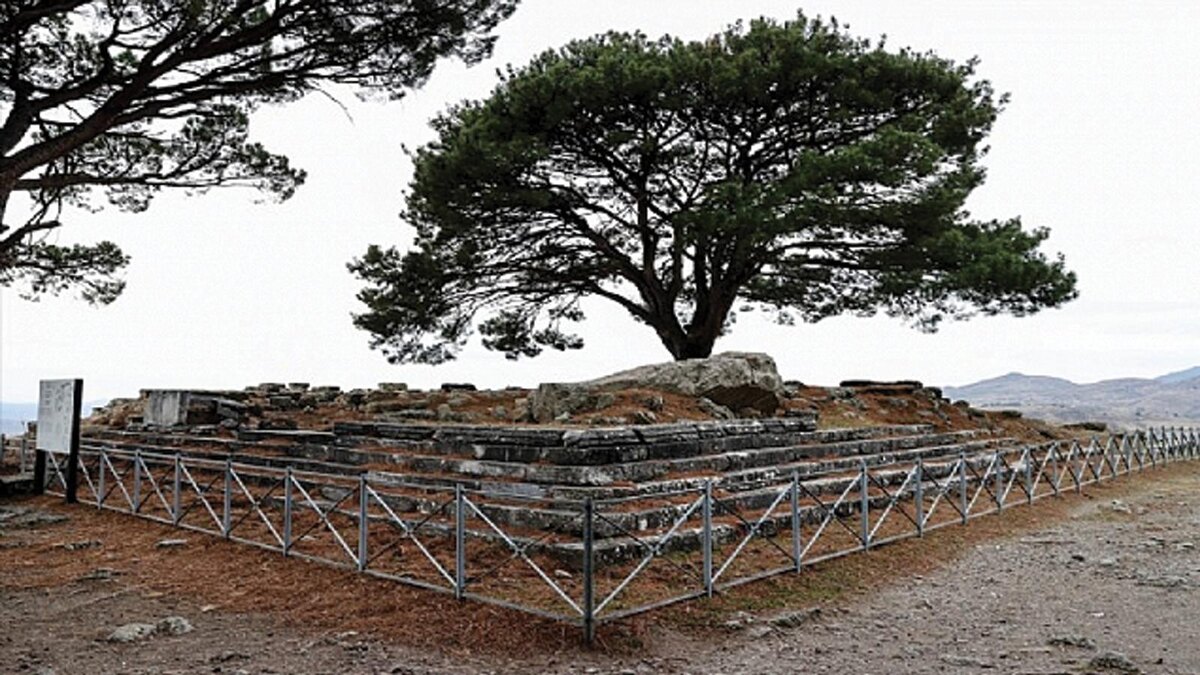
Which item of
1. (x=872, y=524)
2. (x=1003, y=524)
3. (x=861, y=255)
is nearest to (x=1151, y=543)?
(x=1003, y=524)

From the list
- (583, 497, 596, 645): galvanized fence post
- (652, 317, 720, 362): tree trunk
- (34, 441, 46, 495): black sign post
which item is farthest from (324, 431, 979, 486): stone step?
(652, 317, 720, 362): tree trunk

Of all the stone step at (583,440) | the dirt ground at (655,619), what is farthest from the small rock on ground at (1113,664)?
the stone step at (583,440)

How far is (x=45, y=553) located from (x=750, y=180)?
14952 millimetres

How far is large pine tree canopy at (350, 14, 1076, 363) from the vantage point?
16.6 m

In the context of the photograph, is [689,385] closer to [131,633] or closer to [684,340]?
[684,340]

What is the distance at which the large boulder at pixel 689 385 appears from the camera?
1356 centimetres

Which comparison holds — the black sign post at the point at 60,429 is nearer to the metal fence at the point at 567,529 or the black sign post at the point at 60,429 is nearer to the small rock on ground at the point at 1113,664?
the metal fence at the point at 567,529

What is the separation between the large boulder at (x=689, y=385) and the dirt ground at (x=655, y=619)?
4912mm

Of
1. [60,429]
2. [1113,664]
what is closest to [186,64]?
[60,429]

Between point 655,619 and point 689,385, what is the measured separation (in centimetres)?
826

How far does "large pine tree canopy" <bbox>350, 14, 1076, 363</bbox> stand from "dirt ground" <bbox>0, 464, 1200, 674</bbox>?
8.41m

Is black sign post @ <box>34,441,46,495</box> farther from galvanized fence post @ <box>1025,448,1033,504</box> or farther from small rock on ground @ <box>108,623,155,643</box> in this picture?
galvanized fence post @ <box>1025,448,1033,504</box>

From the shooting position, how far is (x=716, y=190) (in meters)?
16.6

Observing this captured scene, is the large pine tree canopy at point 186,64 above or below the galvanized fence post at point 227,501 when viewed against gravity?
above
